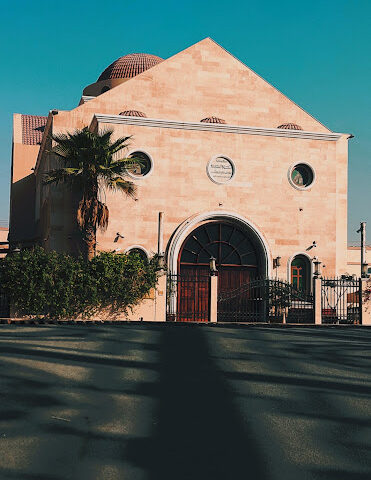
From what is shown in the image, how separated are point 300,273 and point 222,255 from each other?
376 cm

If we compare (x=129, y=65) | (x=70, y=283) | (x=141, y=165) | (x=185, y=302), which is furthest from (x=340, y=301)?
(x=129, y=65)

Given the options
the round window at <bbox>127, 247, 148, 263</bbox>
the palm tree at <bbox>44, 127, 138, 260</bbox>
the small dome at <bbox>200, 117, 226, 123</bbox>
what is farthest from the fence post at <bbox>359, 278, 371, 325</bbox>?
the palm tree at <bbox>44, 127, 138, 260</bbox>

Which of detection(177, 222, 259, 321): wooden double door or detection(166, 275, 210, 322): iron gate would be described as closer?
detection(166, 275, 210, 322): iron gate

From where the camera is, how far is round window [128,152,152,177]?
2783cm

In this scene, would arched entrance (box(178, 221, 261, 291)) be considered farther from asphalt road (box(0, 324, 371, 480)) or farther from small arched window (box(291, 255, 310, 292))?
asphalt road (box(0, 324, 371, 480))

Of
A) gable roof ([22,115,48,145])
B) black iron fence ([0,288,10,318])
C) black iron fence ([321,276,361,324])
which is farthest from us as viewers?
gable roof ([22,115,48,145])

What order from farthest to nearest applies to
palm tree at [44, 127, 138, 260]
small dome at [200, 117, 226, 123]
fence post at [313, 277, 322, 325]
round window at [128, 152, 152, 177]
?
small dome at [200, 117, 226, 123]
round window at [128, 152, 152, 177]
fence post at [313, 277, 322, 325]
palm tree at [44, 127, 138, 260]

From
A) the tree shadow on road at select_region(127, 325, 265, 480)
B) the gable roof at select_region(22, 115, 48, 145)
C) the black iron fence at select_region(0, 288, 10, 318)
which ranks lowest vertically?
the tree shadow on road at select_region(127, 325, 265, 480)

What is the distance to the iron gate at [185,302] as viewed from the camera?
86.5ft

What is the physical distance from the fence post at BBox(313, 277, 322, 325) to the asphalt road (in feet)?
41.5

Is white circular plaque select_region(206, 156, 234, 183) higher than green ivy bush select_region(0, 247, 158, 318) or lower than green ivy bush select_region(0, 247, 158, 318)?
higher

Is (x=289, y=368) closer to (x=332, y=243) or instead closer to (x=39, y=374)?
(x=39, y=374)

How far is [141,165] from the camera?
28.1 meters

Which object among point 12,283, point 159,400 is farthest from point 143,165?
point 159,400
